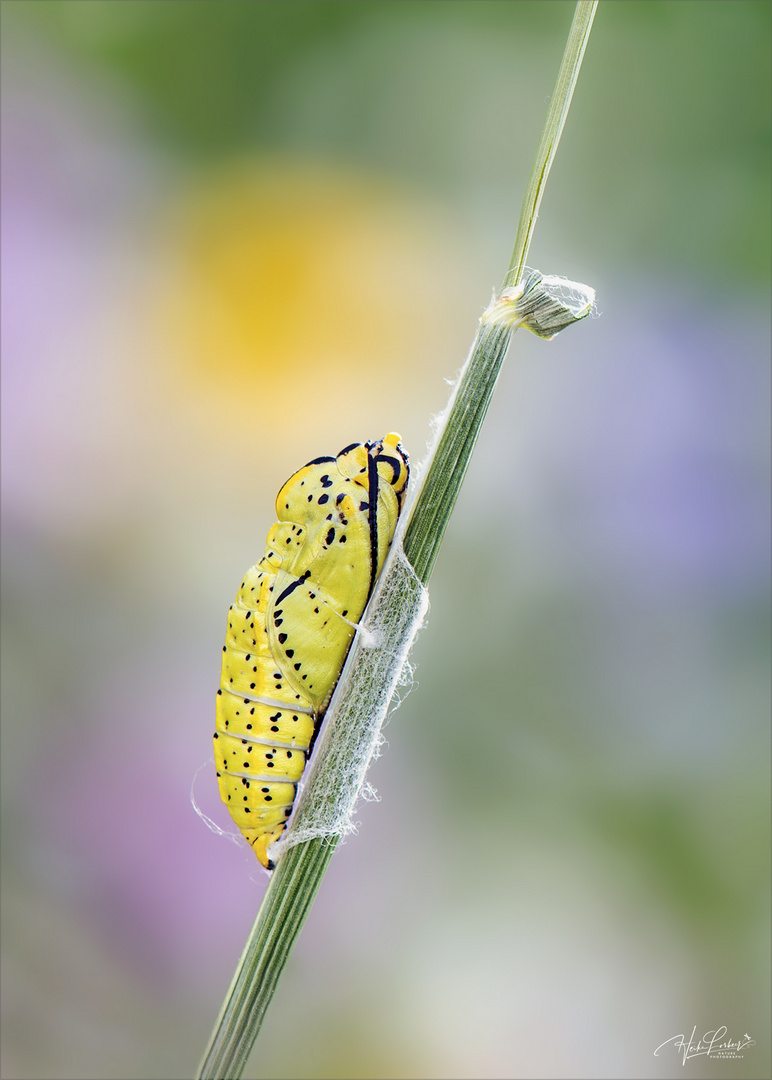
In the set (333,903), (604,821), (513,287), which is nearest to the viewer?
(513,287)

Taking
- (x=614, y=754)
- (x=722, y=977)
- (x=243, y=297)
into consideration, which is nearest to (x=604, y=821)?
(x=614, y=754)

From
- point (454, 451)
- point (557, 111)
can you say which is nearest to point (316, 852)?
point (454, 451)

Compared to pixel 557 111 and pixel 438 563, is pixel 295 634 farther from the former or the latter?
pixel 438 563

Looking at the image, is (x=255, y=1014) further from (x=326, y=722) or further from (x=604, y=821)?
(x=604, y=821)
